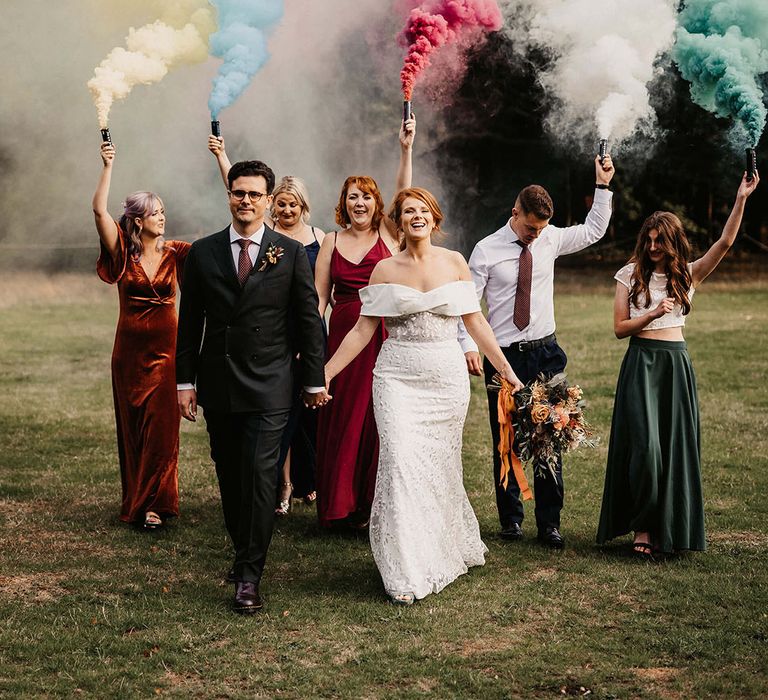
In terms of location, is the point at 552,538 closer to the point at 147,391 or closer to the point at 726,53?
the point at 147,391

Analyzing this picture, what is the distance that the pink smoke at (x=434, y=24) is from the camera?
794 centimetres

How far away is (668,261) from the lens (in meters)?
6.70

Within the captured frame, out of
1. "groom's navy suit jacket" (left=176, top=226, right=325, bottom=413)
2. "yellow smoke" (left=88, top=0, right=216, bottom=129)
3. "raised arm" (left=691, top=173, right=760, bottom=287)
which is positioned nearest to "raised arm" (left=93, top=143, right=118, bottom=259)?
"yellow smoke" (left=88, top=0, right=216, bottom=129)

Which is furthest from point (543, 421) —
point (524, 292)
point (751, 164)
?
point (751, 164)

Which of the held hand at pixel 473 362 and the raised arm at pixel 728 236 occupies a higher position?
the raised arm at pixel 728 236

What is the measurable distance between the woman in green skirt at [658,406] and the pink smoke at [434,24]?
84.8 inches

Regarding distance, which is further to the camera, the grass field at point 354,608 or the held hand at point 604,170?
the held hand at point 604,170

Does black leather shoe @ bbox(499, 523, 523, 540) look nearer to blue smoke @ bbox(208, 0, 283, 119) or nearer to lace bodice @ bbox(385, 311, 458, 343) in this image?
lace bodice @ bbox(385, 311, 458, 343)

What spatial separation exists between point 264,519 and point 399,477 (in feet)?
2.58

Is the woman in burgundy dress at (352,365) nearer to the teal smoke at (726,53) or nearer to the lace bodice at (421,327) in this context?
the lace bodice at (421,327)

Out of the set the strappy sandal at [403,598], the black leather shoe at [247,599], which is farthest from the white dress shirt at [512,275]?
the black leather shoe at [247,599]

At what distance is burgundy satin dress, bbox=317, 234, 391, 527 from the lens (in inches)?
283

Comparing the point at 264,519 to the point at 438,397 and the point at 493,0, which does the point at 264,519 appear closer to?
the point at 438,397

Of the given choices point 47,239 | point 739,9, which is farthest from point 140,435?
point 47,239
